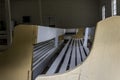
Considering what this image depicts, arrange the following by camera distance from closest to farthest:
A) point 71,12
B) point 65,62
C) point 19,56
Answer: point 19,56, point 65,62, point 71,12

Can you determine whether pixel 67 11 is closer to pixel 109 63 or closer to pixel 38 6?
pixel 38 6

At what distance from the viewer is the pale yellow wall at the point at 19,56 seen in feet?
3.18

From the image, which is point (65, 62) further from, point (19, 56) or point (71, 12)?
point (71, 12)

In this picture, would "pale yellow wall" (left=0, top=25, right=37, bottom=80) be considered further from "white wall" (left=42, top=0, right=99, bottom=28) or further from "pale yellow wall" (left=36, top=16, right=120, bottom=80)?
"white wall" (left=42, top=0, right=99, bottom=28)

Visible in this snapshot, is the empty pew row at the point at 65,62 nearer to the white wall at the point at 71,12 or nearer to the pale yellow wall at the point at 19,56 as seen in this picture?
the pale yellow wall at the point at 19,56

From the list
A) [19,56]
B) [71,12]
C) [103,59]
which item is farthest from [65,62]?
[71,12]

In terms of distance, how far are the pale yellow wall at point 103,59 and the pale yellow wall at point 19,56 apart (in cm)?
27

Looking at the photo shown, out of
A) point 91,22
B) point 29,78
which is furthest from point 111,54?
point 91,22

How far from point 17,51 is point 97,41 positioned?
41 cm

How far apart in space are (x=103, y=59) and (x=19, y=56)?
42 centimetres

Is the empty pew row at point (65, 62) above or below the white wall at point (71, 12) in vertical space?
below

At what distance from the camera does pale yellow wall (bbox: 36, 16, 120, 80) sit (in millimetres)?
707

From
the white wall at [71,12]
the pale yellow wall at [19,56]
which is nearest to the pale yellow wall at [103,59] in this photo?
the pale yellow wall at [19,56]

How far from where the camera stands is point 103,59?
2.36 ft
